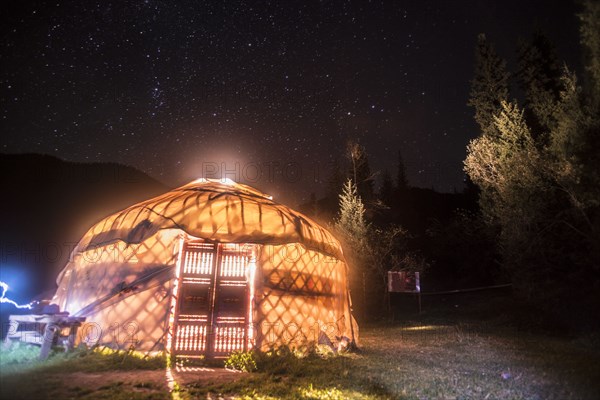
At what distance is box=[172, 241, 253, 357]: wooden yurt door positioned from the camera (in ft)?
17.8

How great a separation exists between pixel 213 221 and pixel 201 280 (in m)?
0.88

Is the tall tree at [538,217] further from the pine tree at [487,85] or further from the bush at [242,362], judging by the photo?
the bush at [242,362]

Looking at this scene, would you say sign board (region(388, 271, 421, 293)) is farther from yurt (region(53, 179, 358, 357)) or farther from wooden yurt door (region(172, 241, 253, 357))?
wooden yurt door (region(172, 241, 253, 357))

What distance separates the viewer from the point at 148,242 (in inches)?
232

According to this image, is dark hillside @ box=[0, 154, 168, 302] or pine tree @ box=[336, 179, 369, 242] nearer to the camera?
pine tree @ box=[336, 179, 369, 242]

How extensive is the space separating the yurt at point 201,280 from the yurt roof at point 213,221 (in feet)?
0.05

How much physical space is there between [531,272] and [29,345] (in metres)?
10.6

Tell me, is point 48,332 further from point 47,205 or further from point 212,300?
point 47,205

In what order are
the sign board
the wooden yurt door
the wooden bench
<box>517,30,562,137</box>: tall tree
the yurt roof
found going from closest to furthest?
the wooden bench, the wooden yurt door, the yurt roof, <box>517,30,562,137</box>: tall tree, the sign board

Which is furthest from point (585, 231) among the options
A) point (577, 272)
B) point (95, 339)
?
point (95, 339)

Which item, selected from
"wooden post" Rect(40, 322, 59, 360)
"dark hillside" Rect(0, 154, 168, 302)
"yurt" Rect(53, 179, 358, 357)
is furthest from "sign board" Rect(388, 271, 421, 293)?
"dark hillside" Rect(0, 154, 168, 302)

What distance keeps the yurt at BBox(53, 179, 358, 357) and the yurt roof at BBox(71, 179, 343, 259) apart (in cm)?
2

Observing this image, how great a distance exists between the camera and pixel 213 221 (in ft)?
18.7

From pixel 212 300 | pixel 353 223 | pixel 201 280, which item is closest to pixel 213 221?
pixel 201 280
